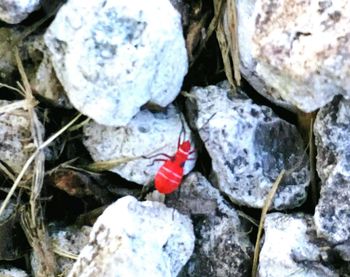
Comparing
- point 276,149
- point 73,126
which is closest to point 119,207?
point 73,126

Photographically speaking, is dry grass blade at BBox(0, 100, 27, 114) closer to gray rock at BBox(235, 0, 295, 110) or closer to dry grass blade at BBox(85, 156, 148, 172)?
dry grass blade at BBox(85, 156, 148, 172)

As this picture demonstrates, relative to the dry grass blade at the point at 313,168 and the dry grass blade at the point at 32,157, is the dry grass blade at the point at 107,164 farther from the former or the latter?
the dry grass blade at the point at 313,168

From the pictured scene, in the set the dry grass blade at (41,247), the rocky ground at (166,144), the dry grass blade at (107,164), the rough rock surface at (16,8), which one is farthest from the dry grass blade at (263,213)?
the rough rock surface at (16,8)

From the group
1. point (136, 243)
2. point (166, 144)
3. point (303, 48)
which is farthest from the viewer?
point (166, 144)

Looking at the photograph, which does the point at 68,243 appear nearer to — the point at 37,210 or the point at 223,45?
the point at 37,210

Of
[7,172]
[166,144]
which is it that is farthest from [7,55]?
[166,144]

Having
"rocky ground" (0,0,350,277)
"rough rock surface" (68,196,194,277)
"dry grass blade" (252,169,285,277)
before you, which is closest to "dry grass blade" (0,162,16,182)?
"rocky ground" (0,0,350,277)

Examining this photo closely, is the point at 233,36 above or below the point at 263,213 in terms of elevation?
above
